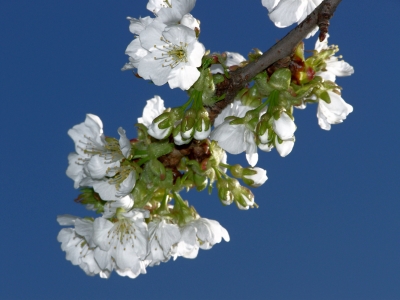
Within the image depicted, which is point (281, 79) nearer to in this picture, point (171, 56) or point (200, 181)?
point (171, 56)

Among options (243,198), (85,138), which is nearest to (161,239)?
(243,198)

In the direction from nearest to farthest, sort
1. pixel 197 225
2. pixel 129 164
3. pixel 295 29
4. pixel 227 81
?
pixel 295 29 → pixel 227 81 → pixel 129 164 → pixel 197 225

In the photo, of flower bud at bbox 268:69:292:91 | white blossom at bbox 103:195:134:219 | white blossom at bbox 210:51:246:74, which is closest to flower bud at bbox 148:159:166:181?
white blossom at bbox 103:195:134:219

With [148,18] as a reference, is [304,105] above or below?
below

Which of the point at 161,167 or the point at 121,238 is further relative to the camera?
the point at 121,238

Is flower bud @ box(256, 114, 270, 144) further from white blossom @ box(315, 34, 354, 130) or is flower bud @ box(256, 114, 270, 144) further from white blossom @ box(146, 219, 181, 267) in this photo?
white blossom @ box(146, 219, 181, 267)

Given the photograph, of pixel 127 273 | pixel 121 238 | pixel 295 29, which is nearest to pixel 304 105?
pixel 295 29

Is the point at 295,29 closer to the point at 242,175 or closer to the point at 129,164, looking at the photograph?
the point at 242,175
